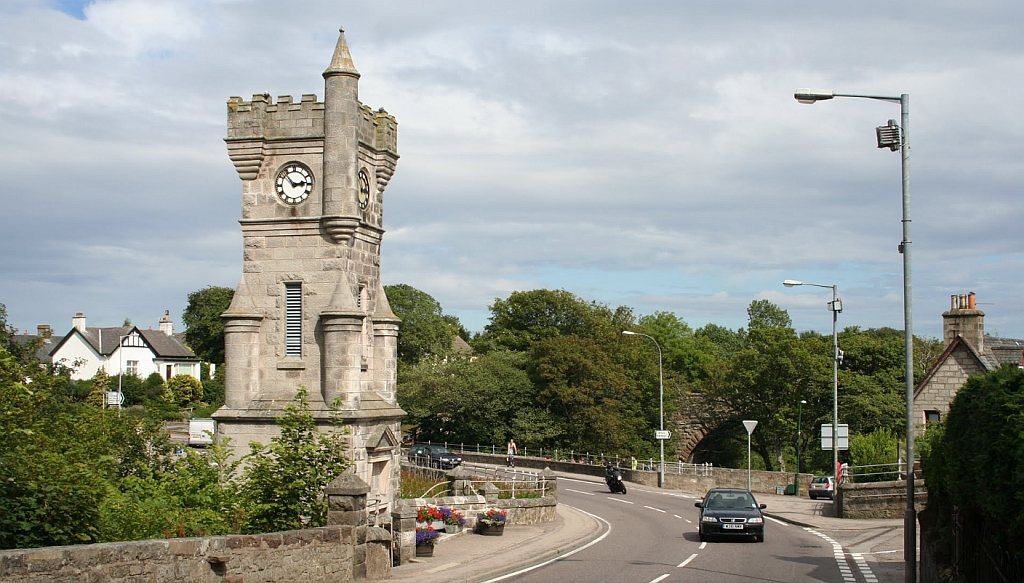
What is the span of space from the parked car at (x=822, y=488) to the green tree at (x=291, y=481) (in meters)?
30.0

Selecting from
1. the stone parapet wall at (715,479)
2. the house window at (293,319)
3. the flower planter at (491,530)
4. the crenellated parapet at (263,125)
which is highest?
the crenellated parapet at (263,125)

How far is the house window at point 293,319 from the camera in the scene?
26.2m

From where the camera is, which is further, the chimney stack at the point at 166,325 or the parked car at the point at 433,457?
the chimney stack at the point at 166,325

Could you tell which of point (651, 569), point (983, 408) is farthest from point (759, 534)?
point (983, 408)

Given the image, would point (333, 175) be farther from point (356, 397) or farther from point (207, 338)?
point (207, 338)

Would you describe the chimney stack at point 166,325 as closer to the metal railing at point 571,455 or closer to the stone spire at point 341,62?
the metal railing at point 571,455

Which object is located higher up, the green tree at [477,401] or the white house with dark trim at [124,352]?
the white house with dark trim at [124,352]

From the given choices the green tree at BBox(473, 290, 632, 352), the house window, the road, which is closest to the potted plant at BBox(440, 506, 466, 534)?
the road

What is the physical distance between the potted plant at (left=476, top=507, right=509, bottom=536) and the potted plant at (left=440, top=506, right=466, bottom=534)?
0.49 m

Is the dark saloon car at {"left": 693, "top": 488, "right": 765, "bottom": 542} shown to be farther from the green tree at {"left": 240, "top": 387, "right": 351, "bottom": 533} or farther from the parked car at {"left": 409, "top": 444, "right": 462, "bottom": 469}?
the parked car at {"left": 409, "top": 444, "right": 462, "bottom": 469}

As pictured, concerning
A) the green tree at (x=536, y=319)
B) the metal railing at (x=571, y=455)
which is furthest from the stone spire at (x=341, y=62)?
the green tree at (x=536, y=319)

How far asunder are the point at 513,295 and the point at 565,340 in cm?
1872

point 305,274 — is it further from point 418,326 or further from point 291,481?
point 418,326

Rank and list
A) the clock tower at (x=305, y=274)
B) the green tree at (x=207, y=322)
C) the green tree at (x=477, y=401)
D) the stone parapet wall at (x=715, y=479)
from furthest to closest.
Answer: the green tree at (x=207, y=322)
the green tree at (x=477, y=401)
the stone parapet wall at (x=715, y=479)
the clock tower at (x=305, y=274)
